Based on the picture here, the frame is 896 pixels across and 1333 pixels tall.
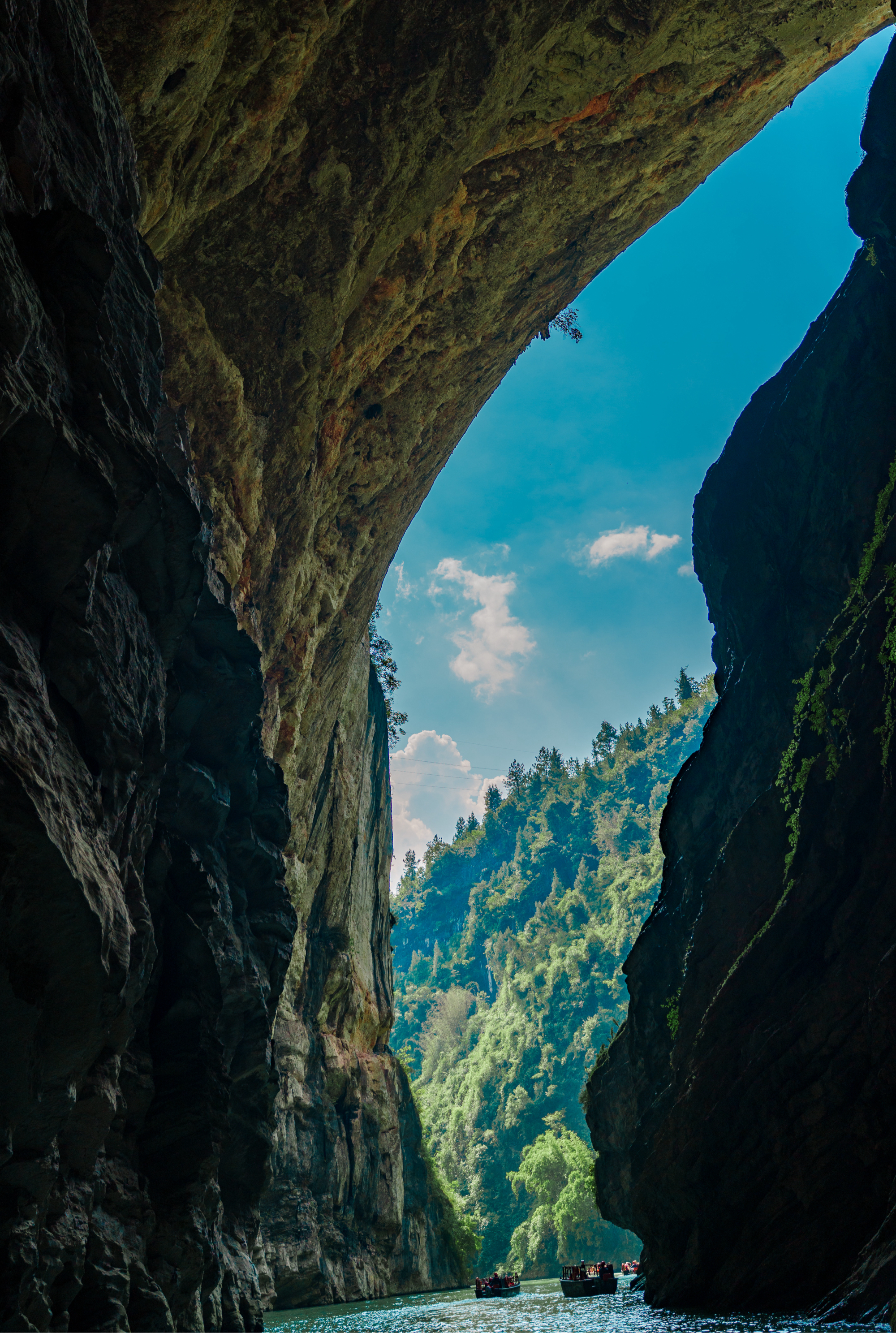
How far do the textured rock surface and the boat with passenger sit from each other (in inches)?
955

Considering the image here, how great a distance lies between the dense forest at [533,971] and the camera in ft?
250

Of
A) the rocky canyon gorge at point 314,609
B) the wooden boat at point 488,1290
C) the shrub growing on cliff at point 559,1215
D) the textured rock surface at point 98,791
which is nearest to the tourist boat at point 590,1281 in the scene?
the wooden boat at point 488,1290

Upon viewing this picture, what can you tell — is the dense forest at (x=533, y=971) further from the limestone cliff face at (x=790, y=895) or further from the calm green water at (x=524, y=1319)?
the limestone cliff face at (x=790, y=895)

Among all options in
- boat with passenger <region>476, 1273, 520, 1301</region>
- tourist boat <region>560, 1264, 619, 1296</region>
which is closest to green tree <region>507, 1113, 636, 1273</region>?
boat with passenger <region>476, 1273, 520, 1301</region>

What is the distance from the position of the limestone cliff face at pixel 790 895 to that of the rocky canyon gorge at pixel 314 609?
0.11m

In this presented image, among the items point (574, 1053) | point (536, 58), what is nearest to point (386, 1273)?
point (536, 58)

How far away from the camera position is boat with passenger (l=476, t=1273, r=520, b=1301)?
1261 inches

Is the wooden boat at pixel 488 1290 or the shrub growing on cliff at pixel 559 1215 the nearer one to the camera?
the wooden boat at pixel 488 1290

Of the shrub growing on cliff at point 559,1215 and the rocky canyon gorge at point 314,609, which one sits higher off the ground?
the rocky canyon gorge at point 314,609

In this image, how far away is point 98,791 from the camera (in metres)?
8.05

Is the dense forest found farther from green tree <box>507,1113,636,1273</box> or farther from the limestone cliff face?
the limestone cliff face

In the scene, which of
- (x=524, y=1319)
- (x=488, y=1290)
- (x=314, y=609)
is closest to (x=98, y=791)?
(x=314, y=609)

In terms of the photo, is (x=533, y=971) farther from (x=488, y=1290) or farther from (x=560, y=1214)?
(x=488, y=1290)

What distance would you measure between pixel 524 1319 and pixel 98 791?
20.7m
